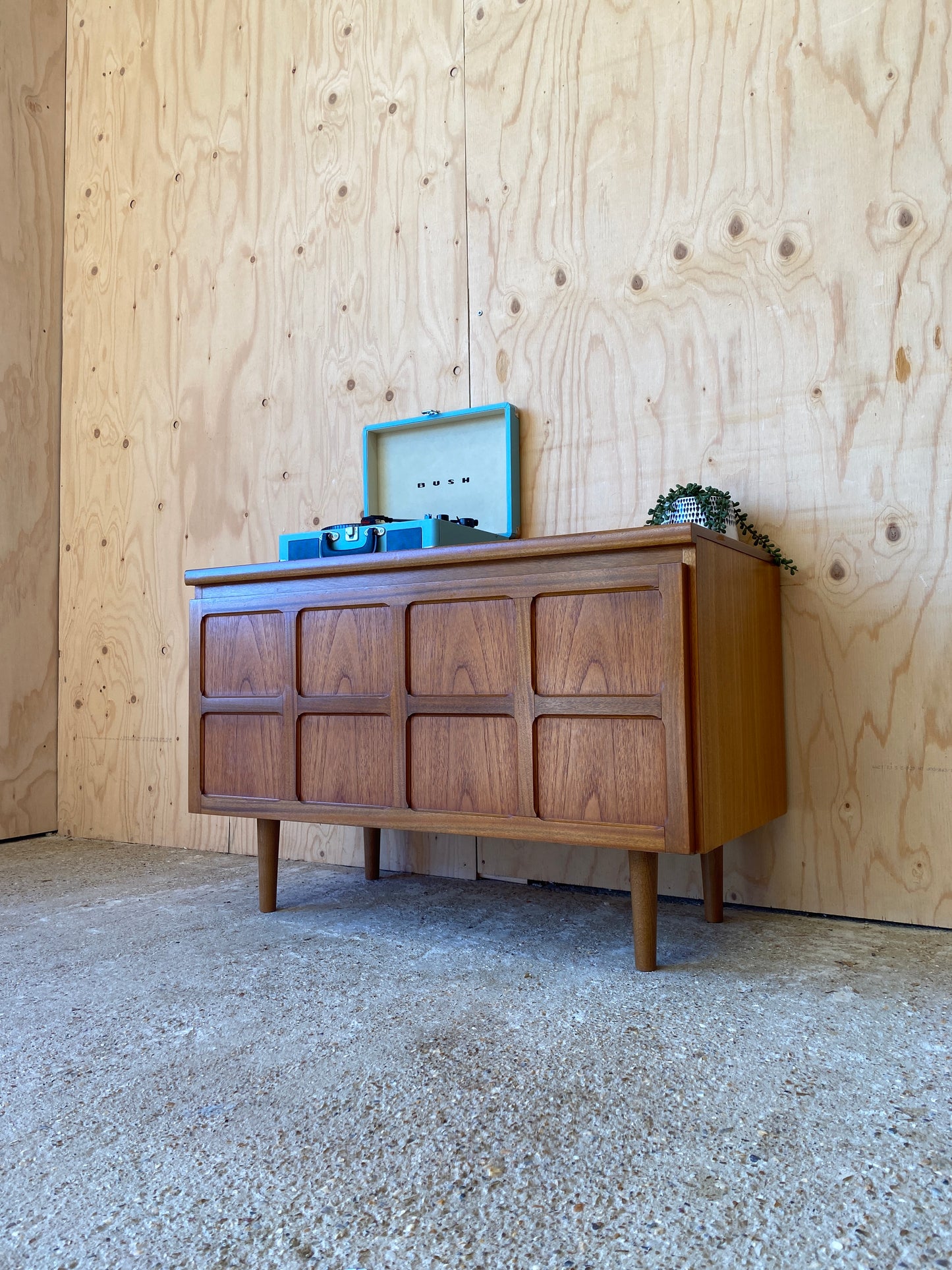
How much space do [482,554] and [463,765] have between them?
1.20 ft

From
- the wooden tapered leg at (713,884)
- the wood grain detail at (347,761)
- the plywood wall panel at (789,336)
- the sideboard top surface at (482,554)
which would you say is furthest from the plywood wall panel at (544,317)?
the wood grain detail at (347,761)

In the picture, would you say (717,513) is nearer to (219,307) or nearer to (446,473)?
(446,473)

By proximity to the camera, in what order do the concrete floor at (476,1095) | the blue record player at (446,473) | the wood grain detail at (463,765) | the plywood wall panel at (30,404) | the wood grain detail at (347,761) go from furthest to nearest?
the plywood wall panel at (30,404)
the blue record player at (446,473)
the wood grain detail at (347,761)
the wood grain detail at (463,765)
the concrete floor at (476,1095)

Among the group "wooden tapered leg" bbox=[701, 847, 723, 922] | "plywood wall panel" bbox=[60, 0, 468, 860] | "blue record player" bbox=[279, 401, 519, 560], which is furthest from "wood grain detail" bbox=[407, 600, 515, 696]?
"plywood wall panel" bbox=[60, 0, 468, 860]

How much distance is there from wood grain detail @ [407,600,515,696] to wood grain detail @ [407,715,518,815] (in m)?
0.05

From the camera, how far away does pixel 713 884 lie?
170cm

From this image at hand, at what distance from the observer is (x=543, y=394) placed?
6.85ft

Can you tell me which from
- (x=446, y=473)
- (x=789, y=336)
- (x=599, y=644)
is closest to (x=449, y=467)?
(x=446, y=473)

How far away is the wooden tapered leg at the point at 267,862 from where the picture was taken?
6.08 feet

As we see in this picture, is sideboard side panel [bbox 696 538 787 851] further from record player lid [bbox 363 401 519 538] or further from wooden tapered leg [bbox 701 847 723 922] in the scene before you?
record player lid [bbox 363 401 519 538]

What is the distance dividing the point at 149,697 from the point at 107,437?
2.85ft

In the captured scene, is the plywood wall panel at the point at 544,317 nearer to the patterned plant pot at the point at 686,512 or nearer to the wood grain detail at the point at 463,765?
the patterned plant pot at the point at 686,512

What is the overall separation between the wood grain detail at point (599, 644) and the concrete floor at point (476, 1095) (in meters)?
0.46

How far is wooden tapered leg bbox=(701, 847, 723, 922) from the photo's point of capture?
1690mm
